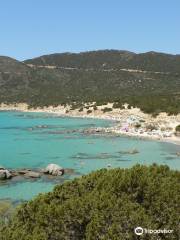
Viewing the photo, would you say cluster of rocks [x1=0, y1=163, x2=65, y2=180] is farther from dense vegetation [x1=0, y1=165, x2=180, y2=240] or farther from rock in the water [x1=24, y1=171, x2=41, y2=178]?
dense vegetation [x1=0, y1=165, x2=180, y2=240]

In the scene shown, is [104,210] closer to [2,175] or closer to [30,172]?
[2,175]

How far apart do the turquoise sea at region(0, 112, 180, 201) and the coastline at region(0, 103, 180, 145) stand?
372cm

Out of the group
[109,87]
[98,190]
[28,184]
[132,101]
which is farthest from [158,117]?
[109,87]

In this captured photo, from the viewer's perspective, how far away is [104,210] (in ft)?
56.1

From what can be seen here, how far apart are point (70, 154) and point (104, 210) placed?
141 ft

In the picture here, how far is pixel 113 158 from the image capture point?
55281 mm

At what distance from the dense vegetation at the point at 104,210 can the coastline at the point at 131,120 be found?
4694 cm

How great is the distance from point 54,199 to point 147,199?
3720 millimetres

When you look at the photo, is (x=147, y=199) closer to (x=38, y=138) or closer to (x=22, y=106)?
(x=38, y=138)

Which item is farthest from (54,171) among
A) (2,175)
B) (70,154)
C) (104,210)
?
(104,210)

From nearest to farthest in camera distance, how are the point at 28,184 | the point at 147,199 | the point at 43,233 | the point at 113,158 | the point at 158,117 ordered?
1. the point at 43,233
2. the point at 147,199
3. the point at 28,184
4. the point at 113,158
5. the point at 158,117

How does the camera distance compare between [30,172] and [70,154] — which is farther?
[70,154]

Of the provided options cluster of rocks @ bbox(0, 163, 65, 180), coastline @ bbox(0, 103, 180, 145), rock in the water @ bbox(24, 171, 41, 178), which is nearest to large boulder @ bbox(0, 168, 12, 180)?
cluster of rocks @ bbox(0, 163, 65, 180)

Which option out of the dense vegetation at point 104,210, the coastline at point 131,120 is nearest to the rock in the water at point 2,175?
the dense vegetation at point 104,210
